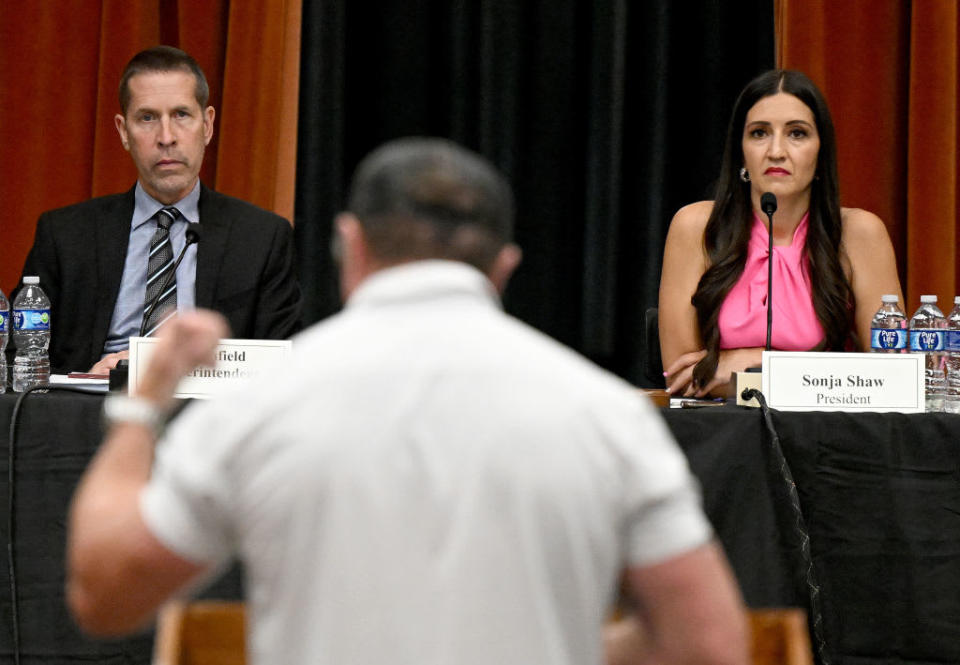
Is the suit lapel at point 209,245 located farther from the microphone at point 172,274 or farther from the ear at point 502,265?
the ear at point 502,265

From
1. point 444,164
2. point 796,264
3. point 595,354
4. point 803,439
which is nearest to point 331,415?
point 444,164

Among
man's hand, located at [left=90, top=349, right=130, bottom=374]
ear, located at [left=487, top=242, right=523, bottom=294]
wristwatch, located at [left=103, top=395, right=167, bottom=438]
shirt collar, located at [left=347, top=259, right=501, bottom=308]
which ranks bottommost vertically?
wristwatch, located at [left=103, top=395, right=167, bottom=438]

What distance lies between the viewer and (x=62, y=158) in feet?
14.1

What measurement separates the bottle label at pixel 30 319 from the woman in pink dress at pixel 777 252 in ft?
4.52

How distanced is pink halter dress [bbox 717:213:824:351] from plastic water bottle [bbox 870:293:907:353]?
0.61 ft

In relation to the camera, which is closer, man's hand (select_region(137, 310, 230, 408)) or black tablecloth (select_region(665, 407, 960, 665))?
man's hand (select_region(137, 310, 230, 408))

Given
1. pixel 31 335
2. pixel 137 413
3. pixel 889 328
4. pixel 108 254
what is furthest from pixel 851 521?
pixel 108 254

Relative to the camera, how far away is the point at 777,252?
3186mm

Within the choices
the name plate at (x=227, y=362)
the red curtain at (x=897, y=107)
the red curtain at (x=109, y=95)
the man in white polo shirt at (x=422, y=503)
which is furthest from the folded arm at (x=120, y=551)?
the red curtain at (x=897, y=107)

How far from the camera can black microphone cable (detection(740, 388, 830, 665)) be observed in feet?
7.50

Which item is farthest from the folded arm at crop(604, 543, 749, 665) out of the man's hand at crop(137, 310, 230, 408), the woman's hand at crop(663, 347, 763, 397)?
the woman's hand at crop(663, 347, 763, 397)

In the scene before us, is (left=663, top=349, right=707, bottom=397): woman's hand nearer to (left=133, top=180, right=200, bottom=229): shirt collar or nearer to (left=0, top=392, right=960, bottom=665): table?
(left=0, top=392, right=960, bottom=665): table

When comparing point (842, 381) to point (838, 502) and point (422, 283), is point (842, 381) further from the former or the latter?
point (422, 283)

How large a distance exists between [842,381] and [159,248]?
1633 mm
